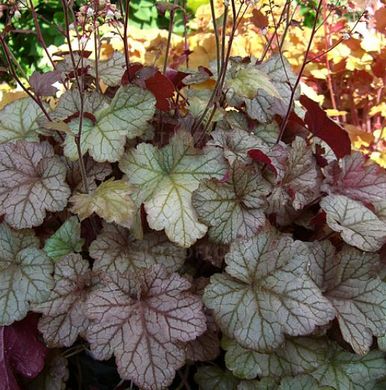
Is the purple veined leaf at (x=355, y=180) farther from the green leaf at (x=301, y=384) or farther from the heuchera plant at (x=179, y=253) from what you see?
the green leaf at (x=301, y=384)

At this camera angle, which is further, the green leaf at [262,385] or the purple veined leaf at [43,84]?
the purple veined leaf at [43,84]

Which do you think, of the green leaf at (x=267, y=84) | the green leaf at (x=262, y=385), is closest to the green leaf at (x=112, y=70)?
the green leaf at (x=267, y=84)

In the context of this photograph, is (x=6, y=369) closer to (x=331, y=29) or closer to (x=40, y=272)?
(x=40, y=272)

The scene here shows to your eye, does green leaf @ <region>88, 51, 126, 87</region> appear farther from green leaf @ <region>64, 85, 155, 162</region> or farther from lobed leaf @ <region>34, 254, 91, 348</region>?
lobed leaf @ <region>34, 254, 91, 348</region>

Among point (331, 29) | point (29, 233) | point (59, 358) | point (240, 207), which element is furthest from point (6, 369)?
point (331, 29)

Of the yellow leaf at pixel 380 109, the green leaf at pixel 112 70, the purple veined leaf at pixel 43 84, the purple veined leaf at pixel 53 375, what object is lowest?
the yellow leaf at pixel 380 109

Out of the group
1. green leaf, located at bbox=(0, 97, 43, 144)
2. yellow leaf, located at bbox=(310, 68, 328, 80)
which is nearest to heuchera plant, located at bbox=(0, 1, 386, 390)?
green leaf, located at bbox=(0, 97, 43, 144)

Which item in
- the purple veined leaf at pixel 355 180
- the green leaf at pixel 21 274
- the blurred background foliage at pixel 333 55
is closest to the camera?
the green leaf at pixel 21 274
